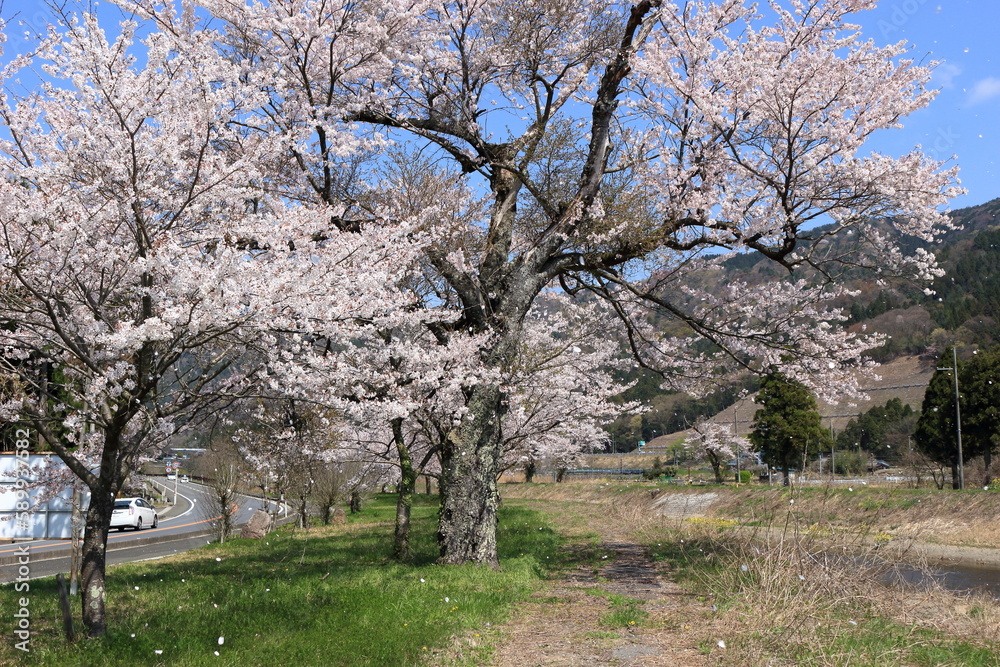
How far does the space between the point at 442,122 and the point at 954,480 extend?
98.6 ft

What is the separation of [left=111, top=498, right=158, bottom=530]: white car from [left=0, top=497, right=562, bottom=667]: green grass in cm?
1870

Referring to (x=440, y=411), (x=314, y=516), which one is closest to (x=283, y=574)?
(x=440, y=411)

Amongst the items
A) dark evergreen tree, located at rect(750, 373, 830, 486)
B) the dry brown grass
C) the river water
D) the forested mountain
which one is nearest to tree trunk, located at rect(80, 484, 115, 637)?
the dry brown grass

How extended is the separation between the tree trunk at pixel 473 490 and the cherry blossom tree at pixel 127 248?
367 centimetres

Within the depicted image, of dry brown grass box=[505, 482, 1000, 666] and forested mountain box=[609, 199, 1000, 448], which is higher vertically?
forested mountain box=[609, 199, 1000, 448]

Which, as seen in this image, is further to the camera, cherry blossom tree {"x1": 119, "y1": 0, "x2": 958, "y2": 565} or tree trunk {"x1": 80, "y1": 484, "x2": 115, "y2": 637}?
cherry blossom tree {"x1": 119, "y1": 0, "x2": 958, "y2": 565}

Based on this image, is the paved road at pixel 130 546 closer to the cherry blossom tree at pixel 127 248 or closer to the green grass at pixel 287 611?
the green grass at pixel 287 611

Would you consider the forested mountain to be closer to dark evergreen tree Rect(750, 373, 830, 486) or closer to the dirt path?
dark evergreen tree Rect(750, 373, 830, 486)

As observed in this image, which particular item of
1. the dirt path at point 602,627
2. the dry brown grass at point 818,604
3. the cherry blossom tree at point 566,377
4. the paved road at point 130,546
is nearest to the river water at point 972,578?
the dry brown grass at point 818,604

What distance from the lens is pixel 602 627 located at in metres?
6.30

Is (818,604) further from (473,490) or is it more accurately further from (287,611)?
(473,490)

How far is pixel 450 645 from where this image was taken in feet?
A: 18.4

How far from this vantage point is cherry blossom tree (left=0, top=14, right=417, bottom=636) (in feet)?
17.5

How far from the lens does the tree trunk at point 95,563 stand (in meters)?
5.69
